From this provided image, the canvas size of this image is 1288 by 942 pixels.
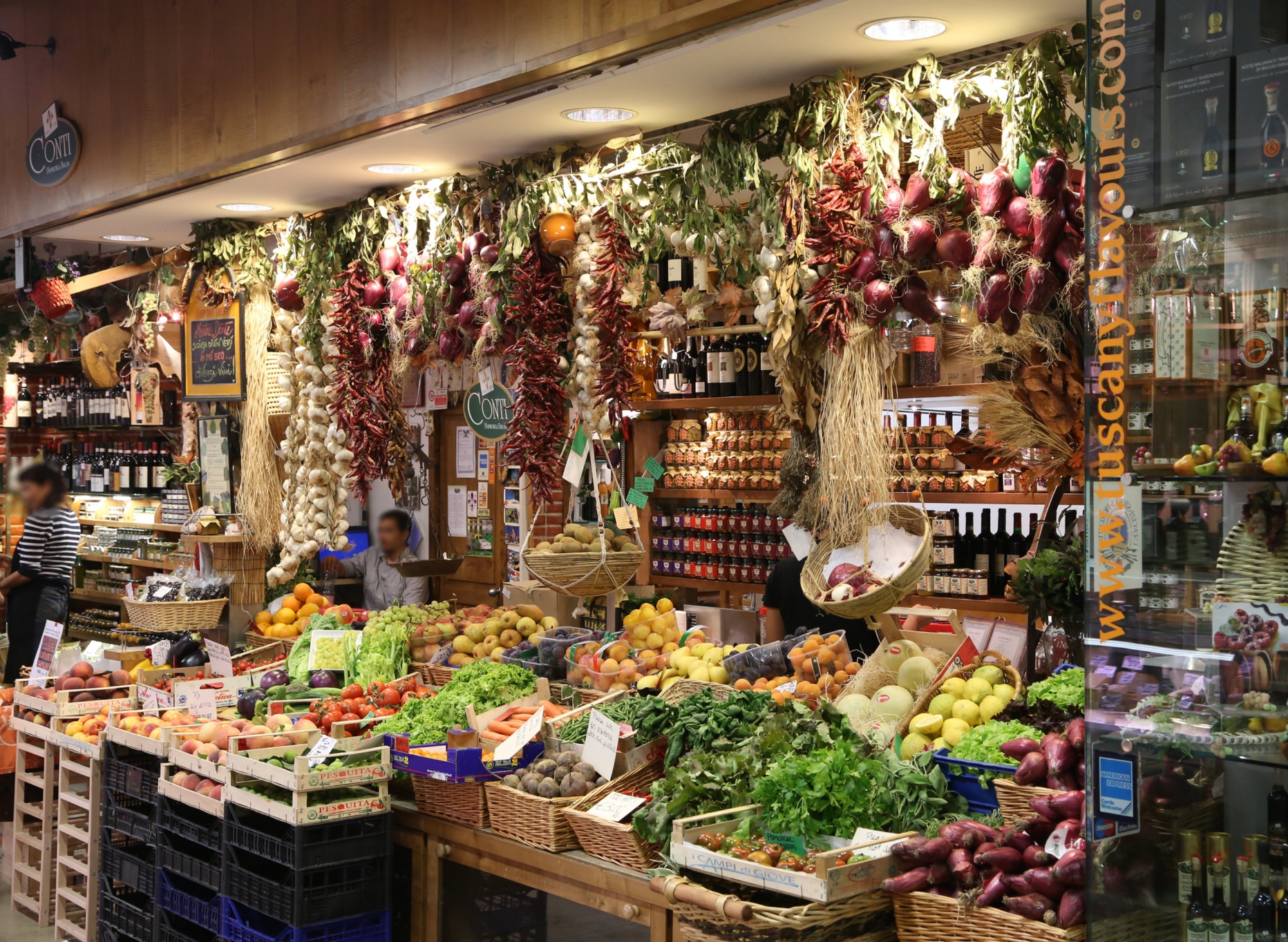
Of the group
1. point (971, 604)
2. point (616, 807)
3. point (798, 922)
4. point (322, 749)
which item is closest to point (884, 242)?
point (616, 807)

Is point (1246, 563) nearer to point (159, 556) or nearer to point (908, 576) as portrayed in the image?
point (908, 576)

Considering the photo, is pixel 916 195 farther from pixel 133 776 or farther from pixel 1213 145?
pixel 133 776

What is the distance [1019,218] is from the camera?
337 centimetres

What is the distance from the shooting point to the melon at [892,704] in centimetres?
362

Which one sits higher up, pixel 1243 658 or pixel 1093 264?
pixel 1093 264

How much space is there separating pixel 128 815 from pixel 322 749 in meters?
1.15

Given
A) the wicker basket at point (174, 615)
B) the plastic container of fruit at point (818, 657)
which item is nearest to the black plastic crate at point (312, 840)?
the plastic container of fruit at point (818, 657)

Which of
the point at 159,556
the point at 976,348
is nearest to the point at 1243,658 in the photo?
the point at 976,348

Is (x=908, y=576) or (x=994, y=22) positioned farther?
(x=908, y=576)

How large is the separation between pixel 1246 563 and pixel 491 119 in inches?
121

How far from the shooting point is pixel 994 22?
344 centimetres

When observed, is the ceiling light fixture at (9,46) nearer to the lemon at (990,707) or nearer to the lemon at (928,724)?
the lemon at (928,724)

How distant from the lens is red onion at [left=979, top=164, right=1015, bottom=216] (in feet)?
→ 11.2

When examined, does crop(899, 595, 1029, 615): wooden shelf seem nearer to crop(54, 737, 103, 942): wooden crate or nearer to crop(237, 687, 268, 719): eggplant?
crop(237, 687, 268, 719): eggplant
